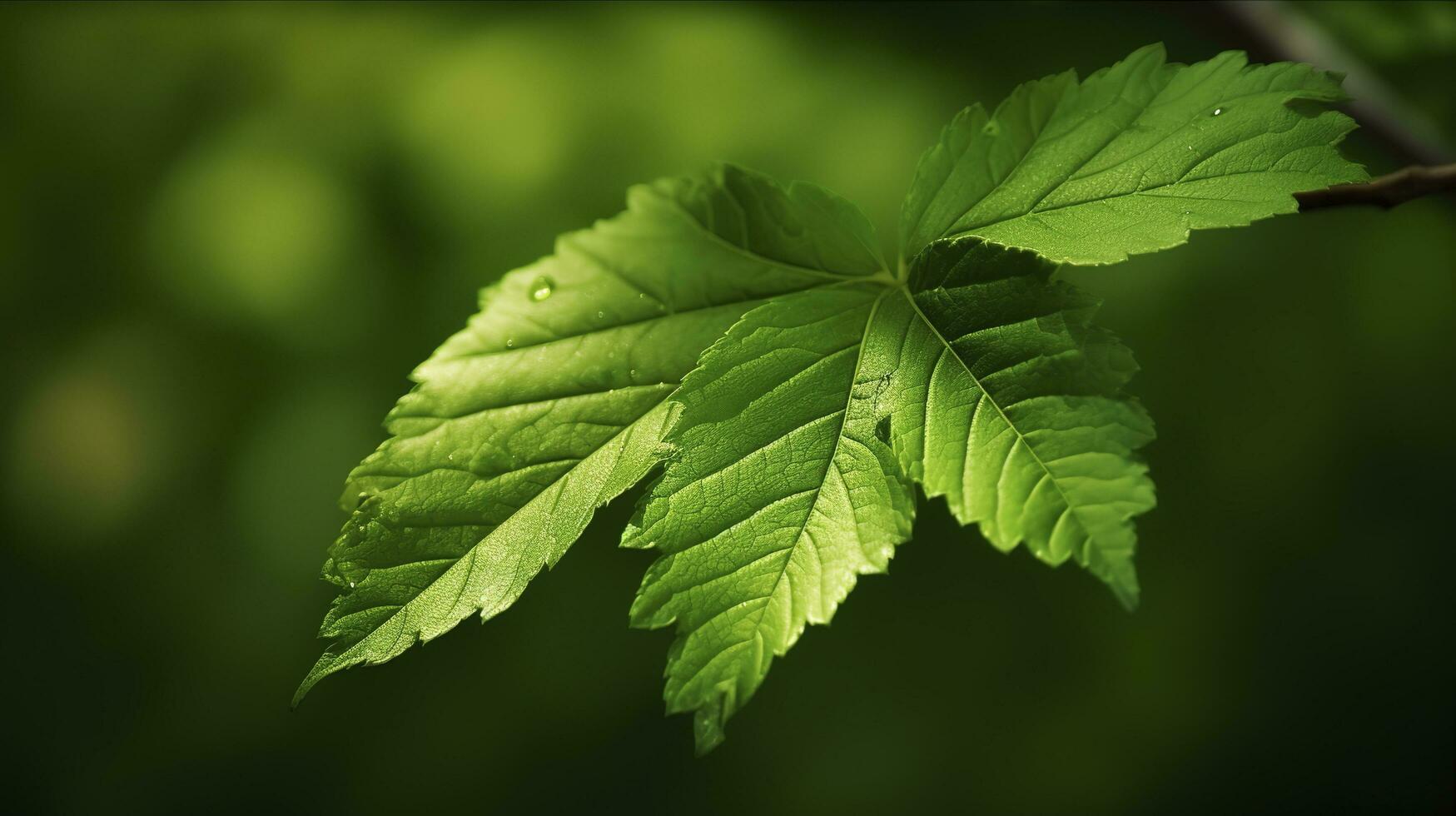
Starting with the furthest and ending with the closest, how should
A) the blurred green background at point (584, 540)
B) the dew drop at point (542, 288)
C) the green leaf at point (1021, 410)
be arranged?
the blurred green background at point (584, 540) → the dew drop at point (542, 288) → the green leaf at point (1021, 410)

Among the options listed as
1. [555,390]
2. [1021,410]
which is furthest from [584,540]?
[1021,410]

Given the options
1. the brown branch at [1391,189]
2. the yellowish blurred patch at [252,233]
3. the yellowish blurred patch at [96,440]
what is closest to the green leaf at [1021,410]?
the brown branch at [1391,189]

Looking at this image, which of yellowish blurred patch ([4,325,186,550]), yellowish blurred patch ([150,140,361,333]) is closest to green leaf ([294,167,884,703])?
yellowish blurred patch ([150,140,361,333])

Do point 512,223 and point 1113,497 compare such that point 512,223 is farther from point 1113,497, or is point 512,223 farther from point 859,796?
point 1113,497

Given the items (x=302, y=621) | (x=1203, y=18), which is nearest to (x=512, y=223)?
(x=302, y=621)

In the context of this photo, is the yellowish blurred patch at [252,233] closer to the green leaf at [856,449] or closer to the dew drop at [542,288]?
the dew drop at [542,288]

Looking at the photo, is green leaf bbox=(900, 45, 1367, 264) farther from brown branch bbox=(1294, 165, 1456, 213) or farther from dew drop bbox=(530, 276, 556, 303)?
dew drop bbox=(530, 276, 556, 303)

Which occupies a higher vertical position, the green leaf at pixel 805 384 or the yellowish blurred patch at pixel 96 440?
the yellowish blurred patch at pixel 96 440
